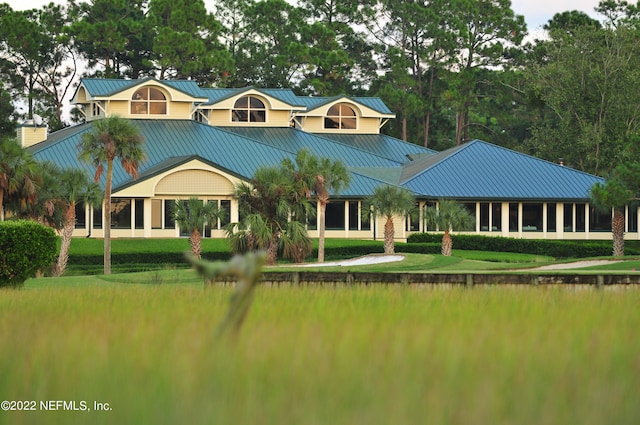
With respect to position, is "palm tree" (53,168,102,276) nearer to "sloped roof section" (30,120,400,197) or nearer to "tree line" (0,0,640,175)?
"sloped roof section" (30,120,400,197)

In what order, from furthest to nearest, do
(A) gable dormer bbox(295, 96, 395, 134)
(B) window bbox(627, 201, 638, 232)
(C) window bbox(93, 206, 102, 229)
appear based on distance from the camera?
1. (A) gable dormer bbox(295, 96, 395, 134)
2. (B) window bbox(627, 201, 638, 232)
3. (C) window bbox(93, 206, 102, 229)

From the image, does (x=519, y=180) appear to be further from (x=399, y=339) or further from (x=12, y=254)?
(x=399, y=339)

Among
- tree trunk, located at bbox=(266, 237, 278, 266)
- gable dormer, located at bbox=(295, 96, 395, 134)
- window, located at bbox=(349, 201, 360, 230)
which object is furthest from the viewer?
gable dormer, located at bbox=(295, 96, 395, 134)

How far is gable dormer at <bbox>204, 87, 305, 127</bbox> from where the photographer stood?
6625 centimetres

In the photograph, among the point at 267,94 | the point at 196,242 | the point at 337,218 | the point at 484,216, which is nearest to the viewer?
the point at 196,242

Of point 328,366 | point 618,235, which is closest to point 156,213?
point 618,235

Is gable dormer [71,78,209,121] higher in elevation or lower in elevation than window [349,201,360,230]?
higher

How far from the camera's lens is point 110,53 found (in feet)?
287

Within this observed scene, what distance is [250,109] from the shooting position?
220ft

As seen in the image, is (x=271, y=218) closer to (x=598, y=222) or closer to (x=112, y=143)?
(x=112, y=143)

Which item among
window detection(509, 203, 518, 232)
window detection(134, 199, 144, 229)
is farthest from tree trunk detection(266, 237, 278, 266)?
window detection(509, 203, 518, 232)

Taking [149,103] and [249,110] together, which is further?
[249,110]

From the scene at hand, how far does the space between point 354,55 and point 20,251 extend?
67.4 m

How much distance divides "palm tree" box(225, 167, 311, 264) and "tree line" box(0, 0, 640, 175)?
35.2 meters
